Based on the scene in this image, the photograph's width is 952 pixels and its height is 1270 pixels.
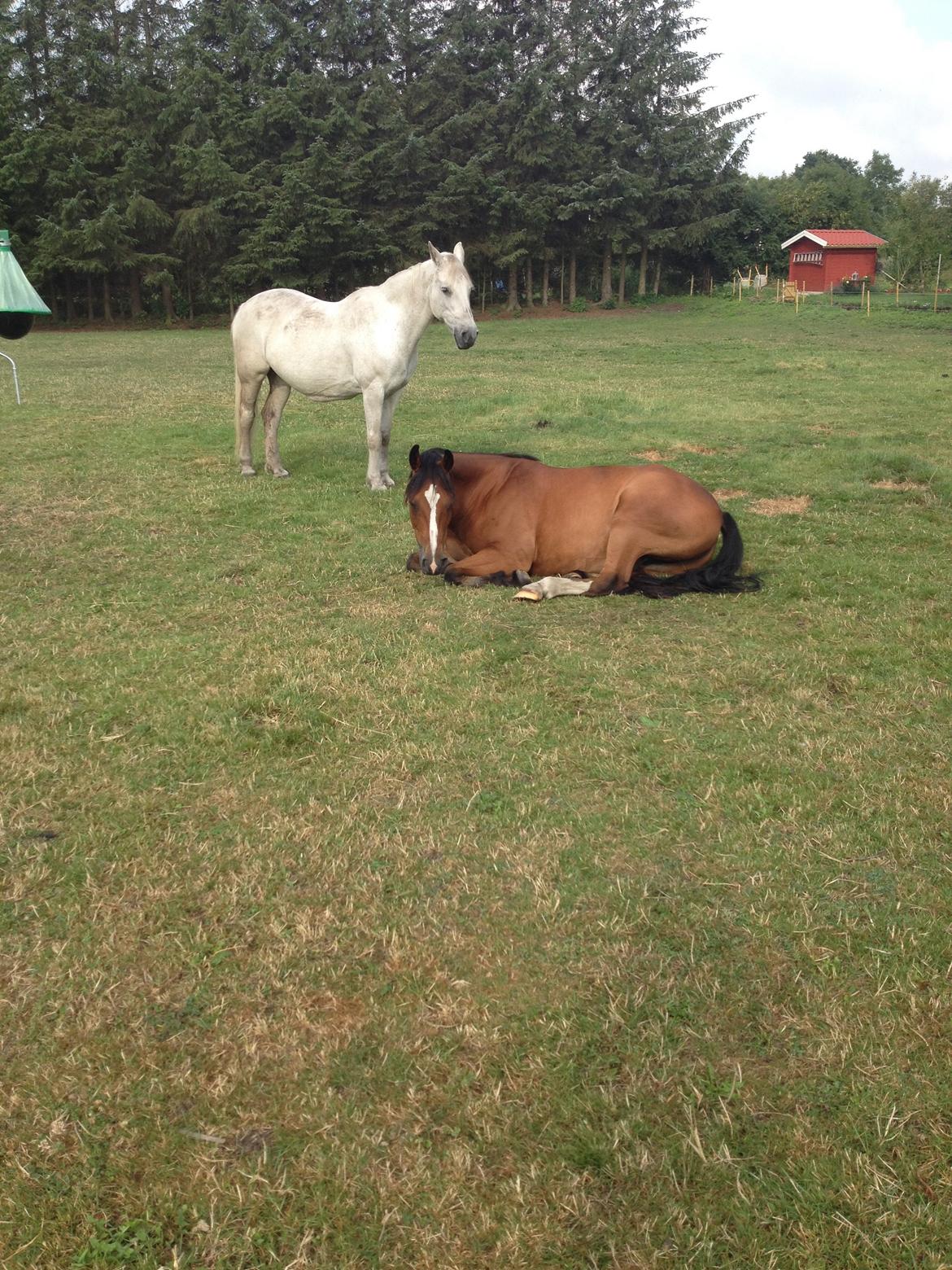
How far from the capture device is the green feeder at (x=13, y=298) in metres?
6.19

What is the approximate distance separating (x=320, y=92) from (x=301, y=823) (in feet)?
149

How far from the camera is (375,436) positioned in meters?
9.27

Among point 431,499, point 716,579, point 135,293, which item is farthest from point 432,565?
point 135,293

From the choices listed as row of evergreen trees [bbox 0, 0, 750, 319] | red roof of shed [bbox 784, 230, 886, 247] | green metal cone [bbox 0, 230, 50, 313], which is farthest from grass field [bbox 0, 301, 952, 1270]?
red roof of shed [bbox 784, 230, 886, 247]

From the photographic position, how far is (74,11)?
40938mm

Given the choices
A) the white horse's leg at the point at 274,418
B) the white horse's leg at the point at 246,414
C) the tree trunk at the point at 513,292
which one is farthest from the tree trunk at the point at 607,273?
the white horse's leg at the point at 246,414

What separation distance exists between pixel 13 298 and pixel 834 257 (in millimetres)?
55753

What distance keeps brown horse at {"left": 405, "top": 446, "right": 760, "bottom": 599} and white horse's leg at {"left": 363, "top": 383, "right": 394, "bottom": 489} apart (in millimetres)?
3038

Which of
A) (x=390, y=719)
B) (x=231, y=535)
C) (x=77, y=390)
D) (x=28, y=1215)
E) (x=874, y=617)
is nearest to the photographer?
(x=28, y=1215)

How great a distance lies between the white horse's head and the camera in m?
8.62

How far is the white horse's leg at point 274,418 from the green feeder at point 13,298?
3.55 meters

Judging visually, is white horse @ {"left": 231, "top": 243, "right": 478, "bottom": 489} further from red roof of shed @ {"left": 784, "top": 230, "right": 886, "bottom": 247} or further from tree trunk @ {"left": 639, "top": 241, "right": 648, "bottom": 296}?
red roof of shed @ {"left": 784, "top": 230, "right": 886, "bottom": 247}

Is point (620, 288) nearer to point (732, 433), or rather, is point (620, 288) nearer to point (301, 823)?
point (732, 433)

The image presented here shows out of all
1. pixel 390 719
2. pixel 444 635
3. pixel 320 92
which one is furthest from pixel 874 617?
pixel 320 92
